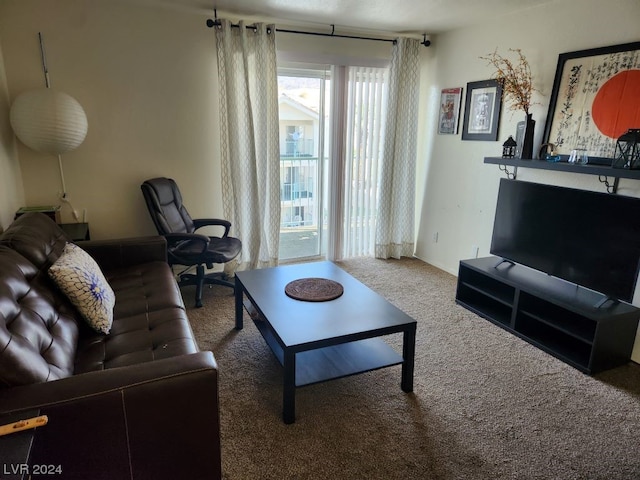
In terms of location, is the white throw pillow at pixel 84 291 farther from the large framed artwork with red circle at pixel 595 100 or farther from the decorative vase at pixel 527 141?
the large framed artwork with red circle at pixel 595 100

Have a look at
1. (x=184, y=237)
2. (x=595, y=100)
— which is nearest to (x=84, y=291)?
(x=184, y=237)

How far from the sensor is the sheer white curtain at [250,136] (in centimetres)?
355

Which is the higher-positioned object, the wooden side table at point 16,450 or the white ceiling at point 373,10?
the white ceiling at point 373,10

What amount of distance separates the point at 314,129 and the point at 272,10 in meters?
1.19

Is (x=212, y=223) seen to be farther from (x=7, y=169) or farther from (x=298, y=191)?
(x=7, y=169)

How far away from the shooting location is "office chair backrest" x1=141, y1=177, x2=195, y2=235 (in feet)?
10.5

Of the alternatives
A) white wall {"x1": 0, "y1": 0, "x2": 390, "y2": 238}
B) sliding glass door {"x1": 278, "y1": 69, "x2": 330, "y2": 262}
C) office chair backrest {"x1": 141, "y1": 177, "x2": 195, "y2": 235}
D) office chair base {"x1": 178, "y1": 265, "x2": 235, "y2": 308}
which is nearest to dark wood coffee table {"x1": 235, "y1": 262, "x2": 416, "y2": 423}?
office chair base {"x1": 178, "y1": 265, "x2": 235, "y2": 308}

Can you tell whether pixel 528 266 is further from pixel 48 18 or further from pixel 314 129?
pixel 48 18

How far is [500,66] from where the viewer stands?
349cm

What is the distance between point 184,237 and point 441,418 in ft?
7.21

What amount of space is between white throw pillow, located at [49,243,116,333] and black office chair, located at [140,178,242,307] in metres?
1.18

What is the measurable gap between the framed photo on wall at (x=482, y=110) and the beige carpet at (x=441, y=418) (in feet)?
5.99

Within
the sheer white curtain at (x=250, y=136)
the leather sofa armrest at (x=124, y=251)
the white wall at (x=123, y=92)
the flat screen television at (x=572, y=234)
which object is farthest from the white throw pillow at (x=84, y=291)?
the flat screen television at (x=572, y=234)

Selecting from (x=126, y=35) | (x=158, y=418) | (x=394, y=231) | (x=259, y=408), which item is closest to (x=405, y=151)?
(x=394, y=231)
